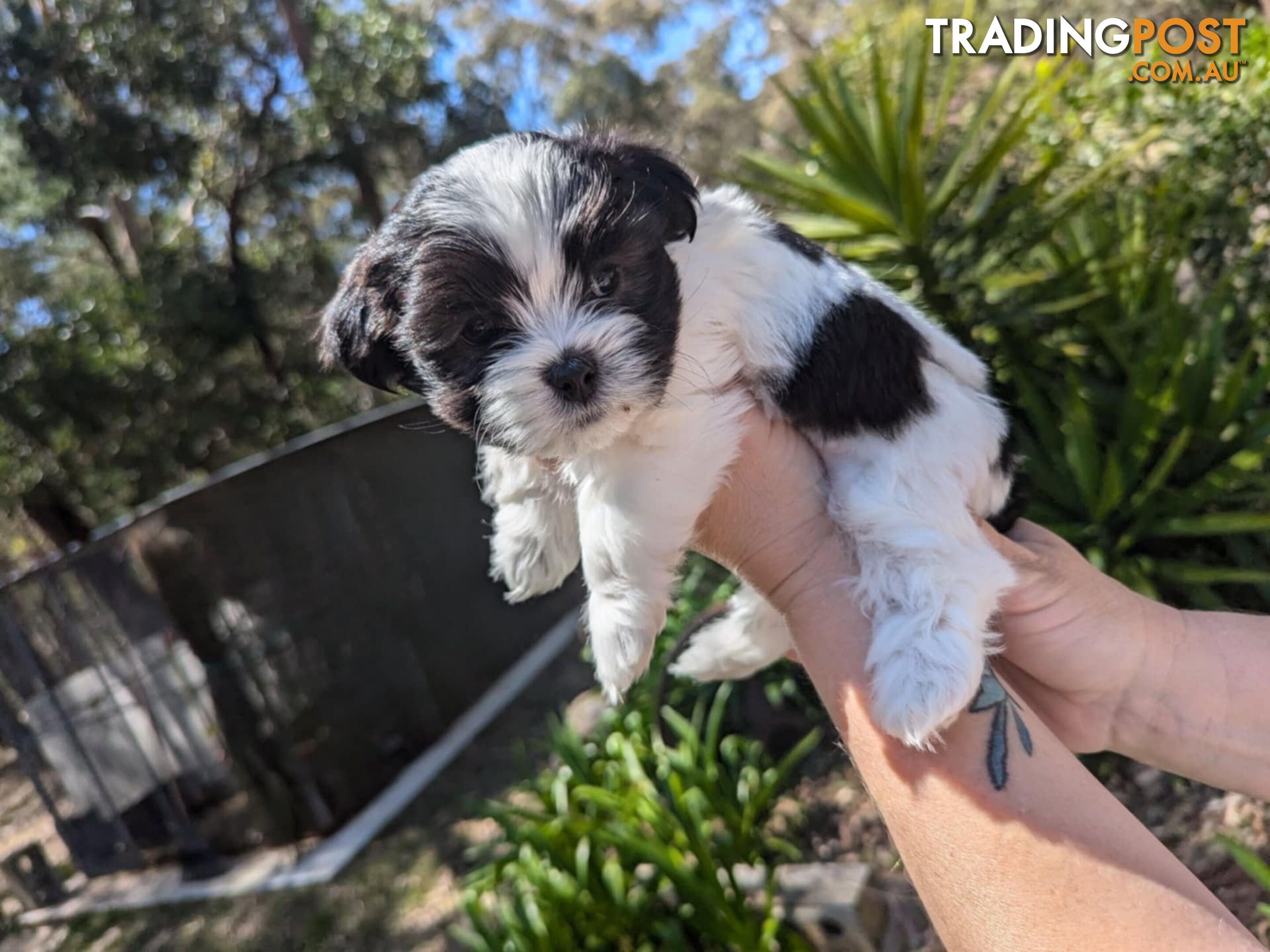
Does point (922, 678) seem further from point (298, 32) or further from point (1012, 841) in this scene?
point (298, 32)

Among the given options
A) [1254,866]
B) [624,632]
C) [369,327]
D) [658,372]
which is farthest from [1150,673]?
[369,327]

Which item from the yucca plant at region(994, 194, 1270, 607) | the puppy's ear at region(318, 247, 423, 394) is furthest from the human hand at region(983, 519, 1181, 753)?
the puppy's ear at region(318, 247, 423, 394)

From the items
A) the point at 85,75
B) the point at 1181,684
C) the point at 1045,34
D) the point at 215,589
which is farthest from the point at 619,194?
the point at 85,75

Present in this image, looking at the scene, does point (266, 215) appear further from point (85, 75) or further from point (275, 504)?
point (275, 504)

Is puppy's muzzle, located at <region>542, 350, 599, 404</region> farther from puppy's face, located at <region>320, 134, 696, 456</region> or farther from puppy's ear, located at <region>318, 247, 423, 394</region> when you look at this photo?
puppy's ear, located at <region>318, 247, 423, 394</region>

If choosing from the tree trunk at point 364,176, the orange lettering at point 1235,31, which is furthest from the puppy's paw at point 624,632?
the tree trunk at point 364,176

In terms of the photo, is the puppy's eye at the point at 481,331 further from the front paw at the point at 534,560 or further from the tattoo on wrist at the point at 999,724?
the tattoo on wrist at the point at 999,724

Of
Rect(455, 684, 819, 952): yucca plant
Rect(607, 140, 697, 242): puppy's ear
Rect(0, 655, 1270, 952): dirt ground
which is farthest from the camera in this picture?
Rect(0, 655, 1270, 952): dirt ground

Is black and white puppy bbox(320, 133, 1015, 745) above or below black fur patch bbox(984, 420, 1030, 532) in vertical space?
above
